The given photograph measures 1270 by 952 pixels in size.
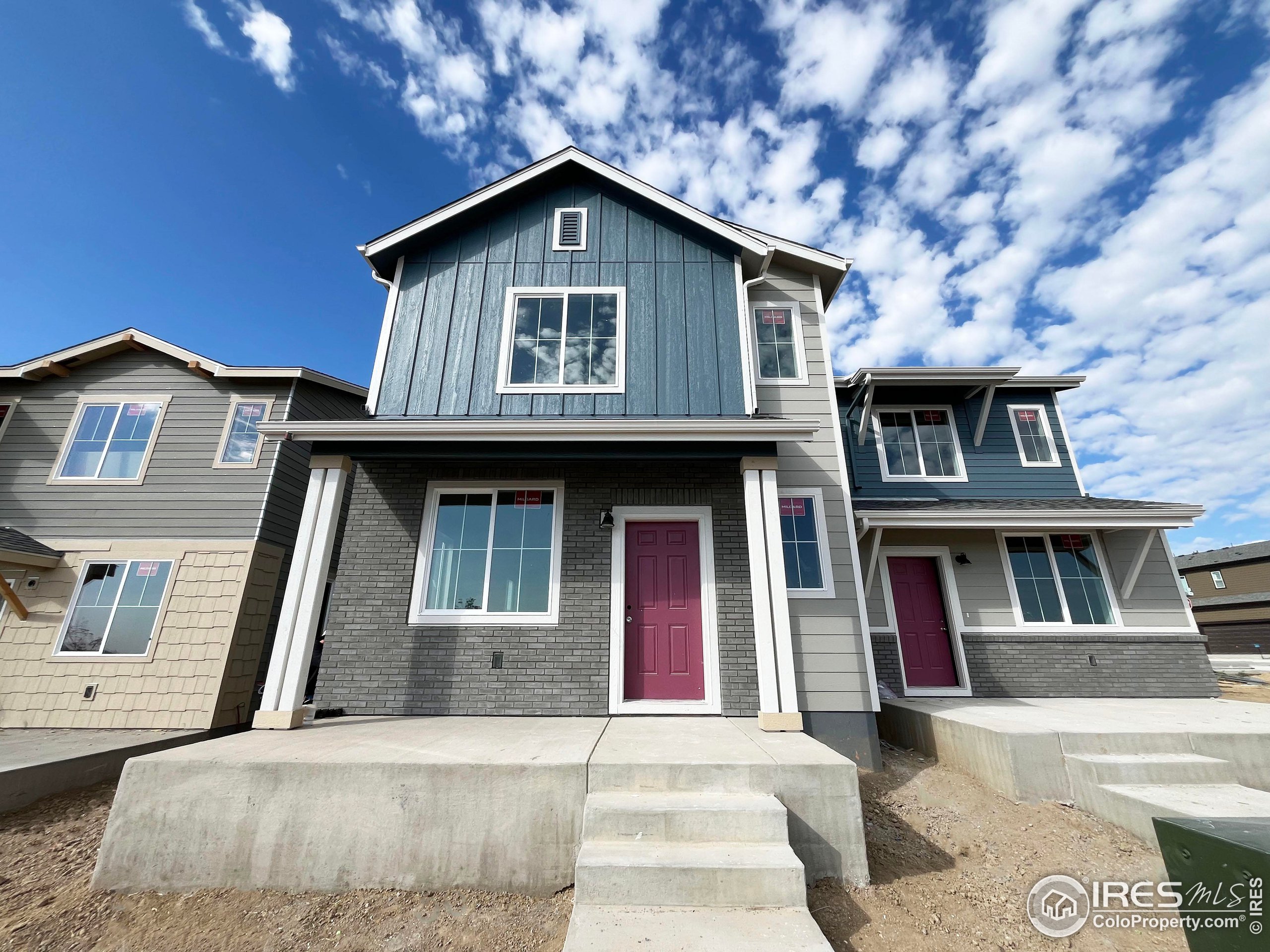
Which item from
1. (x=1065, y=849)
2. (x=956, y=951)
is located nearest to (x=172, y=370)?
(x=956, y=951)

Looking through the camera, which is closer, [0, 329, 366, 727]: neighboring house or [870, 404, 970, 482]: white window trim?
[0, 329, 366, 727]: neighboring house

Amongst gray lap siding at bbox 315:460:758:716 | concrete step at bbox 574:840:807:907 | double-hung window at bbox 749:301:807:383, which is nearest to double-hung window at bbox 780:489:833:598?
gray lap siding at bbox 315:460:758:716

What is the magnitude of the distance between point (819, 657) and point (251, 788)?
5215 mm

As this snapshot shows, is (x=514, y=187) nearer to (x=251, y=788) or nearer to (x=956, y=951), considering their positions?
(x=251, y=788)

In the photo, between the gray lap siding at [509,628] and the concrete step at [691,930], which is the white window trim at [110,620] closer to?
the gray lap siding at [509,628]

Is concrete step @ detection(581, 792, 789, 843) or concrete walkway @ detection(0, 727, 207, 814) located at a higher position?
concrete step @ detection(581, 792, 789, 843)

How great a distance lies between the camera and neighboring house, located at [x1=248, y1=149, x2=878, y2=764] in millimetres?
5453

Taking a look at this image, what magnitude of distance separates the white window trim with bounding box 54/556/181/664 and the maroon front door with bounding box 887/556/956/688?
427 inches

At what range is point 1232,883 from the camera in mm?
1124

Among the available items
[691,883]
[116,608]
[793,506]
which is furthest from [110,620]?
[793,506]

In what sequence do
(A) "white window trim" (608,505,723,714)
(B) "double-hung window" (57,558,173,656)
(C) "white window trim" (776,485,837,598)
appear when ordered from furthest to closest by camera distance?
(B) "double-hung window" (57,558,173,656) → (C) "white window trim" (776,485,837,598) → (A) "white window trim" (608,505,723,714)

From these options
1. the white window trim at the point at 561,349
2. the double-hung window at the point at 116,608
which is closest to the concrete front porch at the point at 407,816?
the white window trim at the point at 561,349

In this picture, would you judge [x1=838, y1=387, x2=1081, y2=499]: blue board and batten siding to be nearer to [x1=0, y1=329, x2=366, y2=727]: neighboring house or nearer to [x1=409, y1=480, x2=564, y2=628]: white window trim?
[x1=409, y1=480, x2=564, y2=628]: white window trim

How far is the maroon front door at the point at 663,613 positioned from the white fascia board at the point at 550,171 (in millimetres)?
3828
